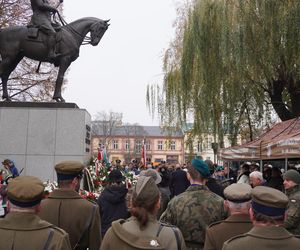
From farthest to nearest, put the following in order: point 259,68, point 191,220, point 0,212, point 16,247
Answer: point 259,68 → point 0,212 → point 191,220 → point 16,247

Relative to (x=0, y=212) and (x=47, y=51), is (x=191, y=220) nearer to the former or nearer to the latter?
(x=0, y=212)

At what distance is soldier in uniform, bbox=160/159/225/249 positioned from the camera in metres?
4.14

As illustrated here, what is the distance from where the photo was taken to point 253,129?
64.2 ft

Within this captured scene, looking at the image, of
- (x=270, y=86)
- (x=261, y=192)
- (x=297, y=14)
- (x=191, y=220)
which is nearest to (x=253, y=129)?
(x=270, y=86)

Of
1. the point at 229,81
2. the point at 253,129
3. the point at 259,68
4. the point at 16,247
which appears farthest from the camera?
the point at 253,129

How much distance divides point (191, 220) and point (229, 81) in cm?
1148

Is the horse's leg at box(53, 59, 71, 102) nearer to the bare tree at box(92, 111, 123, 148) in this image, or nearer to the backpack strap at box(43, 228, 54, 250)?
the backpack strap at box(43, 228, 54, 250)

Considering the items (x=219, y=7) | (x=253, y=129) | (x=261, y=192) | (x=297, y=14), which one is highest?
(x=219, y=7)

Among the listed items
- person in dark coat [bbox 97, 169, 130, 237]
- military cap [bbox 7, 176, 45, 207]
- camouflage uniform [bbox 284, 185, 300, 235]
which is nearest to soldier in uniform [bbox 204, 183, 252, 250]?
military cap [bbox 7, 176, 45, 207]

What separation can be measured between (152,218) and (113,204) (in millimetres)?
3216

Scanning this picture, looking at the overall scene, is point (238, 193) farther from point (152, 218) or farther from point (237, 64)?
point (237, 64)

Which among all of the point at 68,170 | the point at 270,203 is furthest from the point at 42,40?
the point at 270,203

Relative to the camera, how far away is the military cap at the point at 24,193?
280 centimetres

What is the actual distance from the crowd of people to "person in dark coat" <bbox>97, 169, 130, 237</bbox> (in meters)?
1.84
